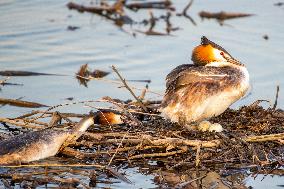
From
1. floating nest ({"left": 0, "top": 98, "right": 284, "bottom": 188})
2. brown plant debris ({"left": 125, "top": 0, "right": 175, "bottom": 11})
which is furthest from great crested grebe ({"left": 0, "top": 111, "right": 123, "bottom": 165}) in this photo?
brown plant debris ({"left": 125, "top": 0, "right": 175, "bottom": 11})

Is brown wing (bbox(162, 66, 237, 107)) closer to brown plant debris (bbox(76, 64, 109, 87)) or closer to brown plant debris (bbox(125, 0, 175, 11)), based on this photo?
brown plant debris (bbox(76, 64, 109, 87))

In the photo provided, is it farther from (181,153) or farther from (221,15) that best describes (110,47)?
(181,153)

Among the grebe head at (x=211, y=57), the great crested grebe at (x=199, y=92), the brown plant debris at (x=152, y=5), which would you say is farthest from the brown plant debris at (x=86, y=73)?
the brown plant debris at (x=152, y=5)

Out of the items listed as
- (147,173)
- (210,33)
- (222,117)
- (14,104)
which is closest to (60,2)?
(210,33)

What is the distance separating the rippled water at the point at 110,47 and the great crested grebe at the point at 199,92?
1.63 metres

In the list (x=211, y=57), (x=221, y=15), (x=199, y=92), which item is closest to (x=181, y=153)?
(x=199, y=92)

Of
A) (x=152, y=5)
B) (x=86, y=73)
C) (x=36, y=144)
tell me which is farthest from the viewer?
(x=152, y=5)

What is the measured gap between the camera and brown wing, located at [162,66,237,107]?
7.90m

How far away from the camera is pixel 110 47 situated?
12375mm

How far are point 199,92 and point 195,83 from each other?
91 mm

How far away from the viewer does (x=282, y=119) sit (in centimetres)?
814

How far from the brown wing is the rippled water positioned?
164 cm

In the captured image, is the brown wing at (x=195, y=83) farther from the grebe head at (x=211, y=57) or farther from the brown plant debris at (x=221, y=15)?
the brown plant debris at (x=221, y=15)

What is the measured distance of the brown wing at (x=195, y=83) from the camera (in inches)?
311
